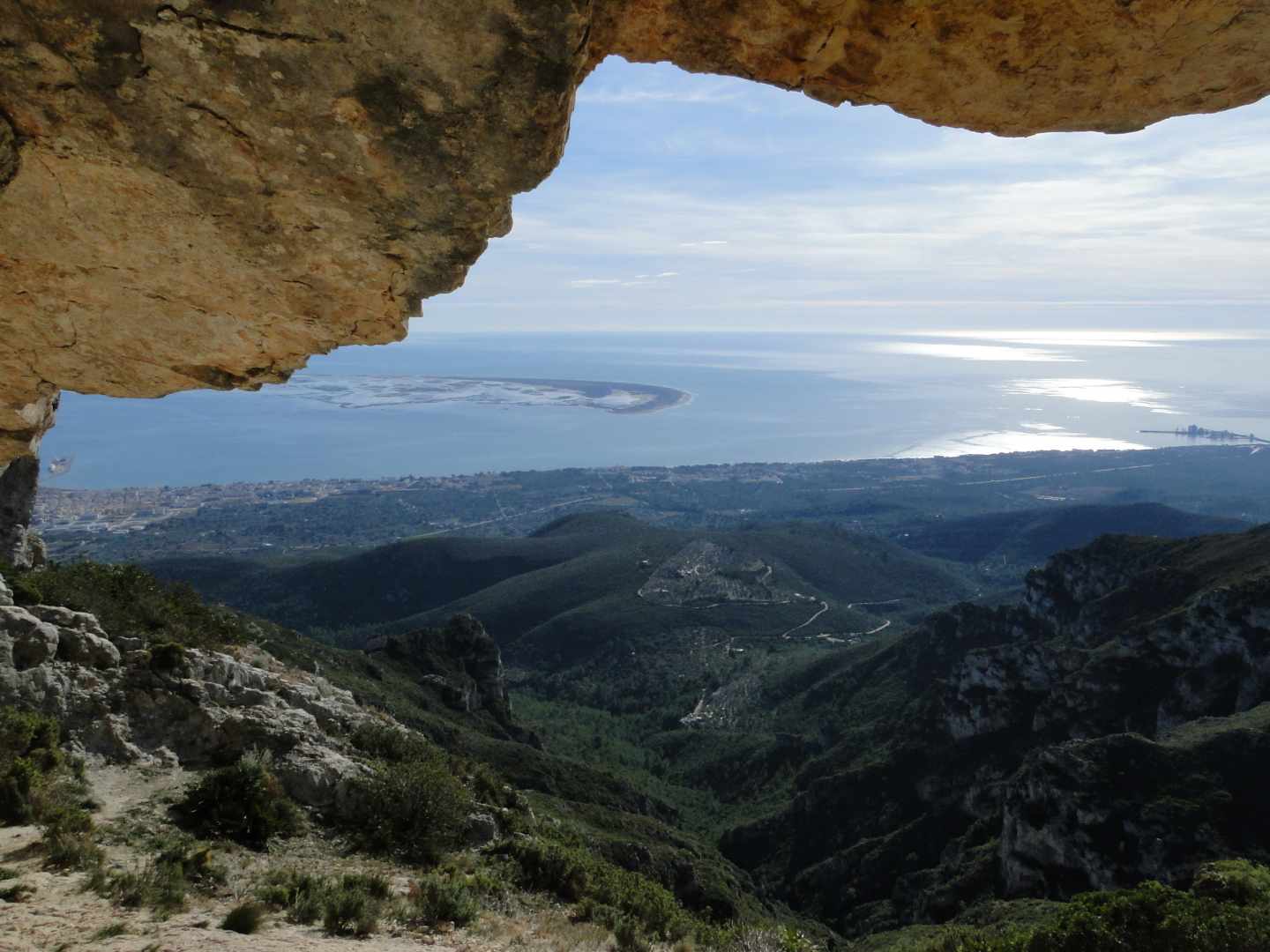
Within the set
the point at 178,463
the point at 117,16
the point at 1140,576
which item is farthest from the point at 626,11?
the point at 178,463

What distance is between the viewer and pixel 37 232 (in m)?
3.68

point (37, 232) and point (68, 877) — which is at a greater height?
point (37, 232)

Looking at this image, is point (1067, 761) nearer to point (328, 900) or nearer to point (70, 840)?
point (328, 900)

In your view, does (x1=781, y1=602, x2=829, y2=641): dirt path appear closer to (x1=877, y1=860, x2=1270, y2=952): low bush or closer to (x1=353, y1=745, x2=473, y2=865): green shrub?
(x1=877, y1=860, x2=1270, y2=952): low bush

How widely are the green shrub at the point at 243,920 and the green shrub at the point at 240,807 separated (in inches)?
65.3

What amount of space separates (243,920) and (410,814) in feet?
9.57

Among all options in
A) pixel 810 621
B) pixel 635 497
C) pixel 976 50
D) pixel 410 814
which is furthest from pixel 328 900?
pixel 635 497

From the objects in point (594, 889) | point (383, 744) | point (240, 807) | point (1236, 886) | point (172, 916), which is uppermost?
point (172, 916)

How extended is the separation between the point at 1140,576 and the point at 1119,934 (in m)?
30.7

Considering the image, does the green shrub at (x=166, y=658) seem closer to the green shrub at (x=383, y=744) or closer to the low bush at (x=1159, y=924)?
the green shrub at (x=383, y=744)

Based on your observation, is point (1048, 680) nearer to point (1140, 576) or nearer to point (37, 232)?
point (1140, 576)

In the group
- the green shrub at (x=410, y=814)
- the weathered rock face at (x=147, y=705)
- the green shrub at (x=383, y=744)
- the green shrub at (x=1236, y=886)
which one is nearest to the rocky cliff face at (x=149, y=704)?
the weathered rock face at (x=147, y=705)

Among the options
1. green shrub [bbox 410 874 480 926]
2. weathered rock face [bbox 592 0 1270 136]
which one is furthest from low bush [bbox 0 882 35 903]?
weathered rock face [bbox 592 0 1270 136]

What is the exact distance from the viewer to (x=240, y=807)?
25.2 feet
